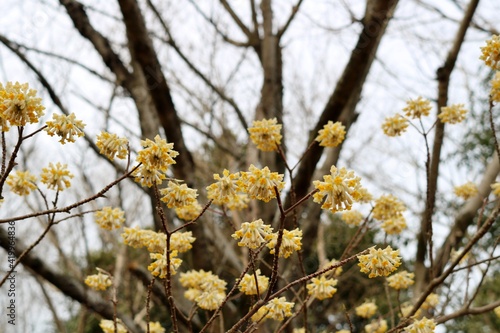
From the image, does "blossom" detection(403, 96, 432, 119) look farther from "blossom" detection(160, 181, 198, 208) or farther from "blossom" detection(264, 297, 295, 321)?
"blossom" detection(160, 181, 198, 208)

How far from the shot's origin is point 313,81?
7.88 metres

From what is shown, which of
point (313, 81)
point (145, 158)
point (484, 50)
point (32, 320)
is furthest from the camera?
point (32, 320)

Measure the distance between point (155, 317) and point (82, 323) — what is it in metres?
4.24

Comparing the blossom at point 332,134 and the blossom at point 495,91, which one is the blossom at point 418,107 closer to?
the blossom at point 495,91

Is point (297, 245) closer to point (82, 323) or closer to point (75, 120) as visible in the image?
point (75, 120)

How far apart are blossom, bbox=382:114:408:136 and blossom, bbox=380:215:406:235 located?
0.40 metres

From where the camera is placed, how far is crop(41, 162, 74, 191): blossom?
1.44 meters

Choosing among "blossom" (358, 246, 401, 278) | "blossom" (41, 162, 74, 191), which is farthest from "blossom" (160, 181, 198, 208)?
"blossom" (358, 246, 401, 278)

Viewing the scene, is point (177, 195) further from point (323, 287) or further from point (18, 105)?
point (323, 287)

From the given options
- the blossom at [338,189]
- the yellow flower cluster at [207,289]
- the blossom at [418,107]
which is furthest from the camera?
the blossom at [418,107]

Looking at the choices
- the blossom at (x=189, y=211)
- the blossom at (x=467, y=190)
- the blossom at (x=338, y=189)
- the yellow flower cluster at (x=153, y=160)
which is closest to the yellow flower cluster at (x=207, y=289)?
the blossom at (x=189, y=211)

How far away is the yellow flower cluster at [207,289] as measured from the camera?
1.70 m

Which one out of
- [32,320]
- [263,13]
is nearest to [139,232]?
[263,13]

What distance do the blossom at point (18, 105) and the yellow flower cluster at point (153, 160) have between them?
28cm
